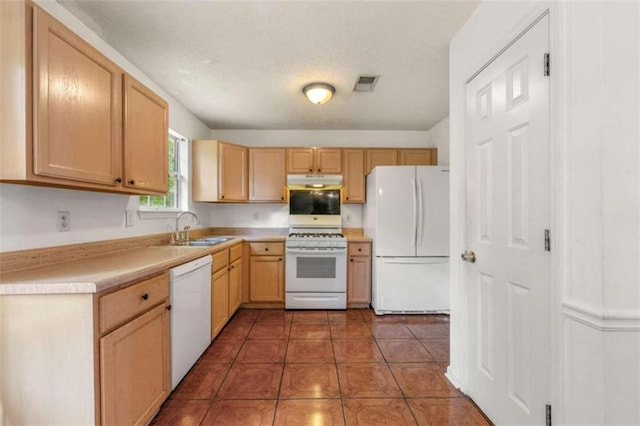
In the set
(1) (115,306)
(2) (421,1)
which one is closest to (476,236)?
(2) (421,1)

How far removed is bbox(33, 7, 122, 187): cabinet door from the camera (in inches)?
48.0

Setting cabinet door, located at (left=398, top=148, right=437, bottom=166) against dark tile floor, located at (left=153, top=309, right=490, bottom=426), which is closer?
dark tile floor, located at (left=153, top=309, right=490, bottom=426)

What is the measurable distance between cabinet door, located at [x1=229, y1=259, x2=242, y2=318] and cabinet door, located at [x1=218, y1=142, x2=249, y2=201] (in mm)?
919

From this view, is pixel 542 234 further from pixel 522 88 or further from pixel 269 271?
pixel 269 271

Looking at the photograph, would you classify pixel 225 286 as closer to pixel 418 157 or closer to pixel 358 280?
pixel 358 280

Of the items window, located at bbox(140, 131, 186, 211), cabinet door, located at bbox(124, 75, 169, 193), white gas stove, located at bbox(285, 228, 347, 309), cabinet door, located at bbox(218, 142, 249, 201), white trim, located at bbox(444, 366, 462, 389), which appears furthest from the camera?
cabinet door, located at bbox(218, 142, 249, 201)

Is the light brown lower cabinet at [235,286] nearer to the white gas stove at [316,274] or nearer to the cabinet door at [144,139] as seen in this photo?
the white gas stove at [316,274]

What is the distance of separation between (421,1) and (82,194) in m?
2.43

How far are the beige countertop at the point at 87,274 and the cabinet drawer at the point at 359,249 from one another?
6.83 ft

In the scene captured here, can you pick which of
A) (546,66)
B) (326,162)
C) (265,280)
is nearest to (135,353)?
(265,280)

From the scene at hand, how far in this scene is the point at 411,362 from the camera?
2.27 m

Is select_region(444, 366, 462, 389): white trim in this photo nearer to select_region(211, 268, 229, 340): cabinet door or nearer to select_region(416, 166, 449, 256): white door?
select_region(416, 166, 449, 256): white door

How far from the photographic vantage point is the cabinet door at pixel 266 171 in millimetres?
3904

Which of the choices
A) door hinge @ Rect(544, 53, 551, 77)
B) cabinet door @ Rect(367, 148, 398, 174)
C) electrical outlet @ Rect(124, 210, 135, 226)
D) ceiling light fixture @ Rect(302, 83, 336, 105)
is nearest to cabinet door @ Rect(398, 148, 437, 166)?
cabinet door @ Rect(367, 148, 398, 174)
